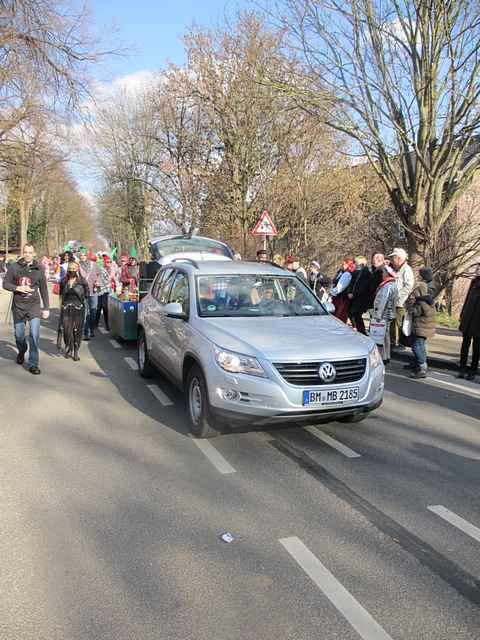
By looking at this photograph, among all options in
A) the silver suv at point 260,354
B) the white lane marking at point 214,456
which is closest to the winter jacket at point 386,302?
the silver suv at point 260,354

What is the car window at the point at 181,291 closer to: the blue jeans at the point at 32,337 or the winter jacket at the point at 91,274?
the blue jeans at the point at 32,337

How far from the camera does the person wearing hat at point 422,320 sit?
8148mm

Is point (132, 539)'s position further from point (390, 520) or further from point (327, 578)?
point (390, 520)

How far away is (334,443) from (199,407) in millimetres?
1339

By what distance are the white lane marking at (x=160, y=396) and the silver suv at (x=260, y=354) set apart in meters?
0.44

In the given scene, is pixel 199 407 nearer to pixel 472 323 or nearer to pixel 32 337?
pixel 32 337

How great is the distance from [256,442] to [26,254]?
4.89 metres

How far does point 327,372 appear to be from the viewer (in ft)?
15.6

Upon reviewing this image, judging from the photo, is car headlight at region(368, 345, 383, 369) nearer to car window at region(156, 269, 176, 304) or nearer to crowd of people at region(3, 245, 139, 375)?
car window at region(156, 269, 176, 304)

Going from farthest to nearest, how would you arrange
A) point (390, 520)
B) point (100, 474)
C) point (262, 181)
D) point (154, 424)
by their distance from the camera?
point (262, 181)
point (154, 424)
point (100, 474)
point (390, 520)

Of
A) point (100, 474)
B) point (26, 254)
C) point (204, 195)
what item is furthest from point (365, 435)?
point (204, 195)

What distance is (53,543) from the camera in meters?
3.43

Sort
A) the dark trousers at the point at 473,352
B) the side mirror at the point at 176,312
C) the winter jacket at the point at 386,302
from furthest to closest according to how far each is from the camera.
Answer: the winter jacket at the point at 386,302, the dark trousers at the point at 473,352, the side mirror at the point at 176,312

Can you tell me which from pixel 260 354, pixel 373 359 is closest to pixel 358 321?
pixel 373 359
